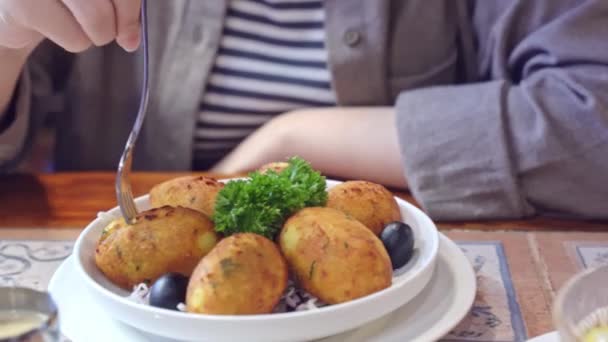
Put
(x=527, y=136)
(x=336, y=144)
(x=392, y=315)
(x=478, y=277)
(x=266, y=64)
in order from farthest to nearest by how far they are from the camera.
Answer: (x=266, y=64) → (x=336, y=144) → (x=527, y=136) → (x=478, y=277) → (x=392, y=315)

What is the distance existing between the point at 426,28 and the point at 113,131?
48 centimetres

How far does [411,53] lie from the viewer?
997mm

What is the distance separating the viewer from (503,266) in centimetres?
63

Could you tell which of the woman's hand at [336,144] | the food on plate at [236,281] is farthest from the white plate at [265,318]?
the woman's hand at [336,144]

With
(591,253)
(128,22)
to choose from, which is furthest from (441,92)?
(128,22)

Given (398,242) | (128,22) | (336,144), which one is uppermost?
(128,22)

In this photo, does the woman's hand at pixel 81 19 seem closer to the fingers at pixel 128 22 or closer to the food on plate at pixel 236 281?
the fingers at pixel 128 22

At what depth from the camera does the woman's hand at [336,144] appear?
88 centimetres

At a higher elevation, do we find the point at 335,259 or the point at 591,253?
the point at 335,259

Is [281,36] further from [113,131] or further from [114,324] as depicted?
[114,324]

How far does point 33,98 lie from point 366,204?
1.98 ft

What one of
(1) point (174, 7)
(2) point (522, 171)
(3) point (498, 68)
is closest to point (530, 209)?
(2) point (522, 171)

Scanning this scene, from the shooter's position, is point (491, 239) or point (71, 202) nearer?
point (491, 239)

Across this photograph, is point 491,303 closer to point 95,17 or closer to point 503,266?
point 503,266
